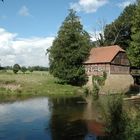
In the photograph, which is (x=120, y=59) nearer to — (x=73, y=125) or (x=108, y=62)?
(x=108, y=62)

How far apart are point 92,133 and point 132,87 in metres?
41.9

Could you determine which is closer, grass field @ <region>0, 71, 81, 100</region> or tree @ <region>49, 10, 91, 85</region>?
grass field @ <region>0, 71, 81, 100</region>

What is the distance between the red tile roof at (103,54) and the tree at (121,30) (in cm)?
1478

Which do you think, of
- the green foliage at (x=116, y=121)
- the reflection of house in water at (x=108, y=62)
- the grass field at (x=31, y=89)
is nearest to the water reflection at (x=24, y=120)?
the green foliage at (x=116, y=121)

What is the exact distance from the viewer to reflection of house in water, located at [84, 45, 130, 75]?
6525cm

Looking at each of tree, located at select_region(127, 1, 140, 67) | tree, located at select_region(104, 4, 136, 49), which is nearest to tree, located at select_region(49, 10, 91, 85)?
tree, located at select_region(127, 1, 140, 67)

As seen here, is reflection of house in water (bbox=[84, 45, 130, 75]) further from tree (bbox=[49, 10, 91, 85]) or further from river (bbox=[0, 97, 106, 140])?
river (bbox=[0, 97, 106, 140])

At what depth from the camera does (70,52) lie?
64438 mm

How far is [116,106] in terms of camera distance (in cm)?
2261

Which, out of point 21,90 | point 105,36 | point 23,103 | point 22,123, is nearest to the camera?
point 22,123

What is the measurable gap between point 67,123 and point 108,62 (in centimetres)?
3516

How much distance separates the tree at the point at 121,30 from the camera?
83188 millimetres

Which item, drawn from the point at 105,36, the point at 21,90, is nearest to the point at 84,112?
the point at 21,90

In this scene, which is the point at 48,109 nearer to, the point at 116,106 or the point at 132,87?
the point at 116,106
